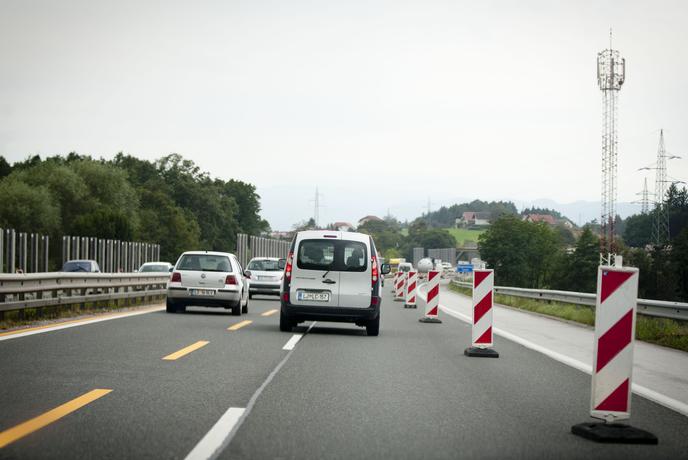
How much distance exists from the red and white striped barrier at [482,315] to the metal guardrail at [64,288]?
298 inches

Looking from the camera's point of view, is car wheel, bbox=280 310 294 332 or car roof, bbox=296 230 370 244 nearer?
car wheel, bbox=280 310 294 332

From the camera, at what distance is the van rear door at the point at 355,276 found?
53.2 ft

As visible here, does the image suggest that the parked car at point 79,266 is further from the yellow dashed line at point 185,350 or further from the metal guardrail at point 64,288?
the yellow dashed line at point 185,350

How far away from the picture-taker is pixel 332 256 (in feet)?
54.3

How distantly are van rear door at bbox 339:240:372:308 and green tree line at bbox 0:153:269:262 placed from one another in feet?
201

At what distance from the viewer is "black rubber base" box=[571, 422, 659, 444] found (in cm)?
655

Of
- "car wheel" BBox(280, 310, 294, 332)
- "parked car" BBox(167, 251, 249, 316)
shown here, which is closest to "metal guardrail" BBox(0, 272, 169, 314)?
"parked car" BBox(167, 251, 249, 316)

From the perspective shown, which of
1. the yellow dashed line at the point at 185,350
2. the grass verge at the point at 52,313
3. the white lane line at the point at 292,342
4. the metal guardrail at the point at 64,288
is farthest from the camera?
the grass verge at the point at 52,313

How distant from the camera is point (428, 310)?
70.5 ft

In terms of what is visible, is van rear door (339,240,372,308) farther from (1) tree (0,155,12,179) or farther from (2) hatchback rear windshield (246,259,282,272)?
(1) tree (0,155,12,179)

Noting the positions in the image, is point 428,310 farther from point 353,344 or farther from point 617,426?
point 617,426

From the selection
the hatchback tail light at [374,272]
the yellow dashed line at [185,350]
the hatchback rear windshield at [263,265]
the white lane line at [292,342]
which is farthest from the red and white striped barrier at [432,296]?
the hatchback rear windshield at [263,265]

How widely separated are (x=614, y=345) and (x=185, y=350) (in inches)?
253

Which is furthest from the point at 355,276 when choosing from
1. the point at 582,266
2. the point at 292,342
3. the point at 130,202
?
the point at 582,266
